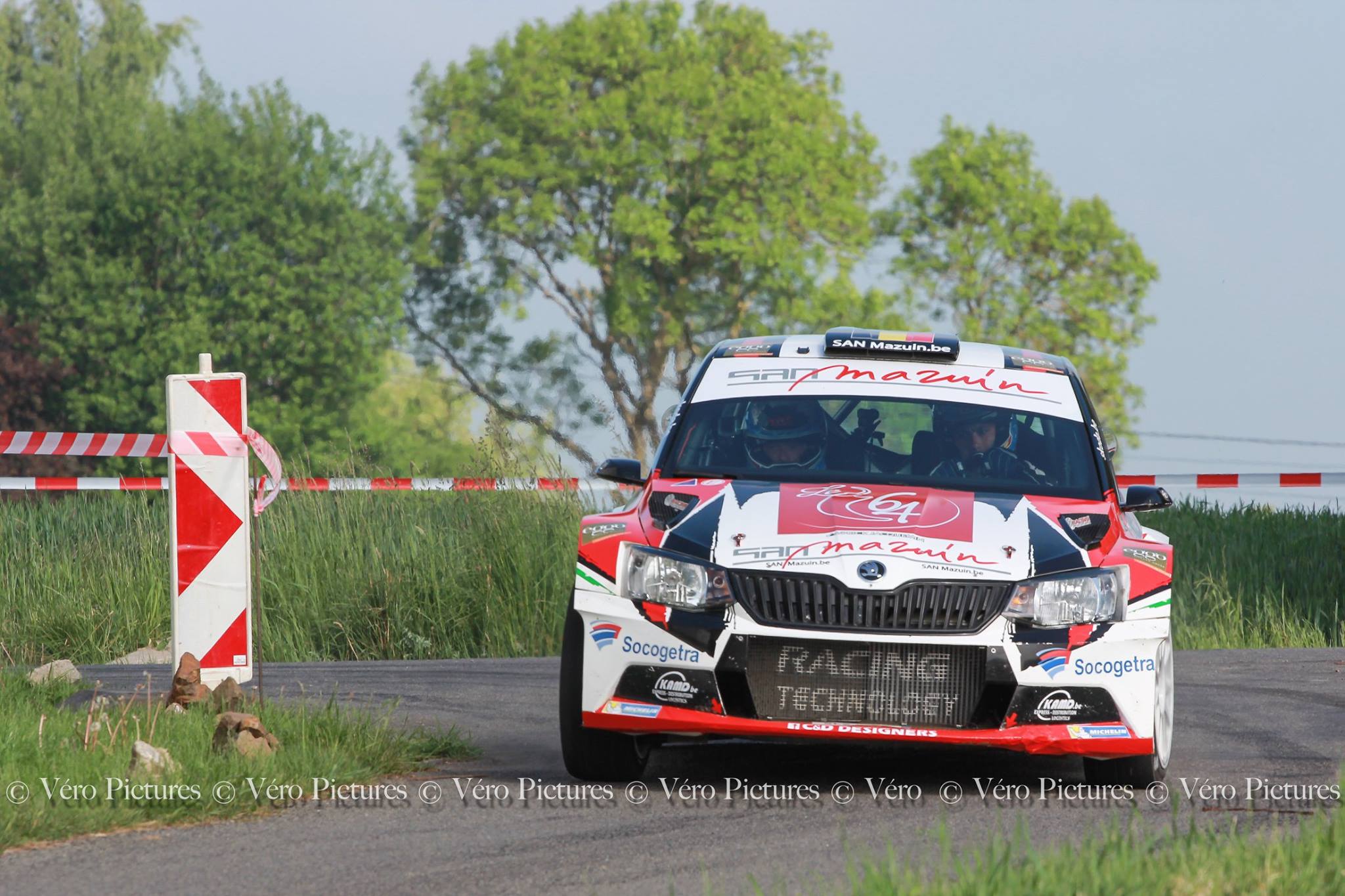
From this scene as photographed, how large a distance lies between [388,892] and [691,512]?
235 centimetres

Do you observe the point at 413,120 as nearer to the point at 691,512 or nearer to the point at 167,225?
the point at 167,225

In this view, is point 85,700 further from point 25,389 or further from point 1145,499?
point 25,389

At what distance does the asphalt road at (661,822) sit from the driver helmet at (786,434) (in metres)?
1.32

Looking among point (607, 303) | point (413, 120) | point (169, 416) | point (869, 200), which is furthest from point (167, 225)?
point (169, 416)

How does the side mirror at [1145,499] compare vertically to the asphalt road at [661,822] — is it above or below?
above

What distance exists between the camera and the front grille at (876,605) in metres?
7.13

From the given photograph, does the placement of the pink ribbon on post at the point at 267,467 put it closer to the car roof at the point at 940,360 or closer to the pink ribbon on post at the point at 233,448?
the pink ribbon on post at the point at 233,448

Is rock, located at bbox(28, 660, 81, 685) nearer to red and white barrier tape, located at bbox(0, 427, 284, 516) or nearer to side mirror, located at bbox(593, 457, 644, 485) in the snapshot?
red and white barrier tape, located at bbox(0, 427, 284, 516)

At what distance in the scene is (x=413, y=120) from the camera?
6256 cm

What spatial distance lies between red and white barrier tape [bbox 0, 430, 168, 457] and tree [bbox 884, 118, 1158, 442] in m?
40.3

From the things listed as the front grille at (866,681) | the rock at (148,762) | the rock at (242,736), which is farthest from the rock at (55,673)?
the front grille at (866,681)

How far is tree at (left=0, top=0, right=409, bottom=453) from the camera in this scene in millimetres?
57062

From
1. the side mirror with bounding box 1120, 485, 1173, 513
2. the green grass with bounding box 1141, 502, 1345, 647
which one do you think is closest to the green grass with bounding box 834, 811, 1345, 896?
the side mirror with bounding box 1120, 485, 1173, 513

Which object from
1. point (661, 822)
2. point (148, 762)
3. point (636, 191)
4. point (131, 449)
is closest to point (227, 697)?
point (148, 762)
